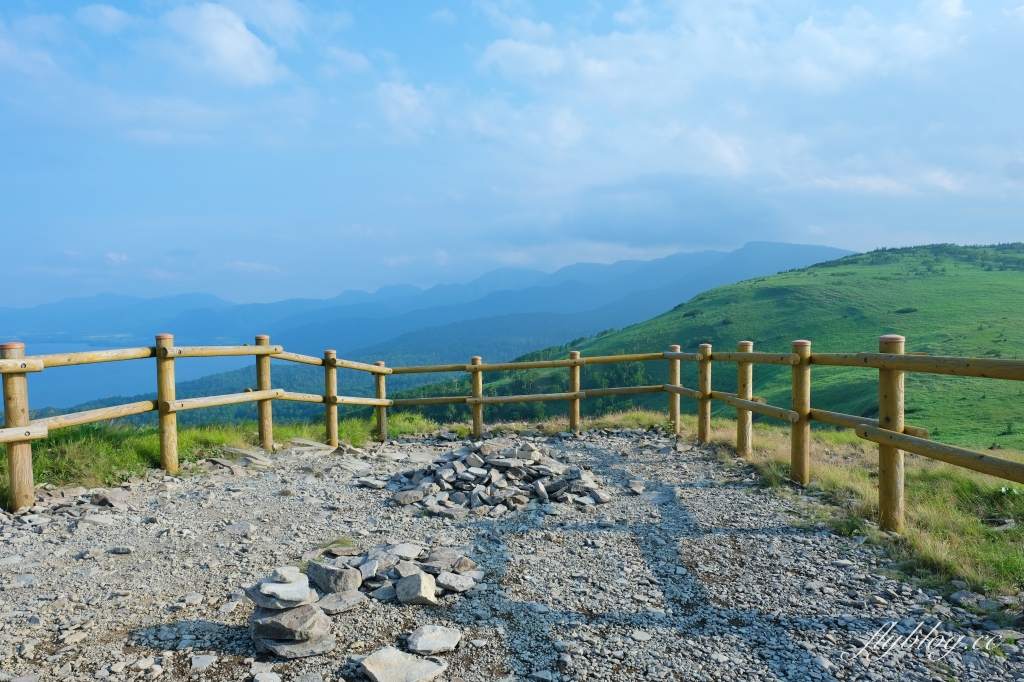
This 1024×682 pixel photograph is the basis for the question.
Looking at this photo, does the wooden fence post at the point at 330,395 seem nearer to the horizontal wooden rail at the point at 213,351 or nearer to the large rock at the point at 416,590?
the horizontal wooden rail at the point at 213,351

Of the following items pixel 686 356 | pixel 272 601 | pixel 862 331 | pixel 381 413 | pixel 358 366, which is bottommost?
pixel 862 331

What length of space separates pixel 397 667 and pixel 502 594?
1074 mm

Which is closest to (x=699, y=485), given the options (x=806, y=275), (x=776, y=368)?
(x=776, y=368)

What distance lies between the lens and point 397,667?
2926 millimetres

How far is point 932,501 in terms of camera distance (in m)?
5.63

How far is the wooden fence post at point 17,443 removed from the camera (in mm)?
5559

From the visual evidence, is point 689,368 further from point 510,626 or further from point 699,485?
point 510,626

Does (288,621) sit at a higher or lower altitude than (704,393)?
lower

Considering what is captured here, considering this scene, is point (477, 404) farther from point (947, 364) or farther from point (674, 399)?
point (947, 364)

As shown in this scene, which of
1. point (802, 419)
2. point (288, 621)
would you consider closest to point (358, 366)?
point (802, 419)

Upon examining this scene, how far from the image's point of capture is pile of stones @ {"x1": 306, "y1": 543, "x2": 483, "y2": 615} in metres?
3.66

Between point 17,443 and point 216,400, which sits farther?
point 216,400

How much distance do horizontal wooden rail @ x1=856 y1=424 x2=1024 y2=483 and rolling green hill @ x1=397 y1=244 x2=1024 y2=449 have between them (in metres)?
17.7

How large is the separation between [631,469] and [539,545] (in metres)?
3.35
